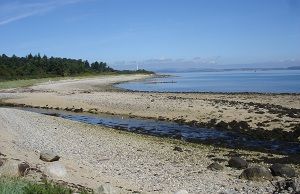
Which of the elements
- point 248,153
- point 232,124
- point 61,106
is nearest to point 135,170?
point 248,153

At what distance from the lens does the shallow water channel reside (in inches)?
915

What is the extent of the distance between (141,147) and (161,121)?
1220cm

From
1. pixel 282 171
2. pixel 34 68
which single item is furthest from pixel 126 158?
pixel 34 68

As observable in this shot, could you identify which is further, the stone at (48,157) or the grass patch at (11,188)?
the stone at (48,157)

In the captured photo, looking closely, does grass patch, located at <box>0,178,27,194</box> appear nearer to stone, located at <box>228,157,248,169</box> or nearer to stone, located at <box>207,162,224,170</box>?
stone, located at <box>207,162,224,170</box>

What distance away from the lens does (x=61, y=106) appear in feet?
153

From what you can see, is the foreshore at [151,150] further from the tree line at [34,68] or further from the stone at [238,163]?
the tree line at [34,68]

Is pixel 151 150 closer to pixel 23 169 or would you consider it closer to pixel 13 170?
pixel 23 169

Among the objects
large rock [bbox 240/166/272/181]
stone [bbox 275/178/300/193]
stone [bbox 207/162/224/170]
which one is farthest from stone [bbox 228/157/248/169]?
stone [bbox 275/178/300/193]

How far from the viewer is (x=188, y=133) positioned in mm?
27594

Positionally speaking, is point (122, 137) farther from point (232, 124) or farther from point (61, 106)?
point (61, 106)

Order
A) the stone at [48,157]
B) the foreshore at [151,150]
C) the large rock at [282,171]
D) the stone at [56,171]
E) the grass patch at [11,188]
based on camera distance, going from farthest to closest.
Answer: the stone at [48,157], the large rock at [282,171], the foreshore at [151,150], the stone at [56,171], the grass patch at [11,188]

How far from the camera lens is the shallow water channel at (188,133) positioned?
23250 millimetres

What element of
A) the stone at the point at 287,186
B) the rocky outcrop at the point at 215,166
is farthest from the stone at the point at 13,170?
the stone at the point at 287,186
